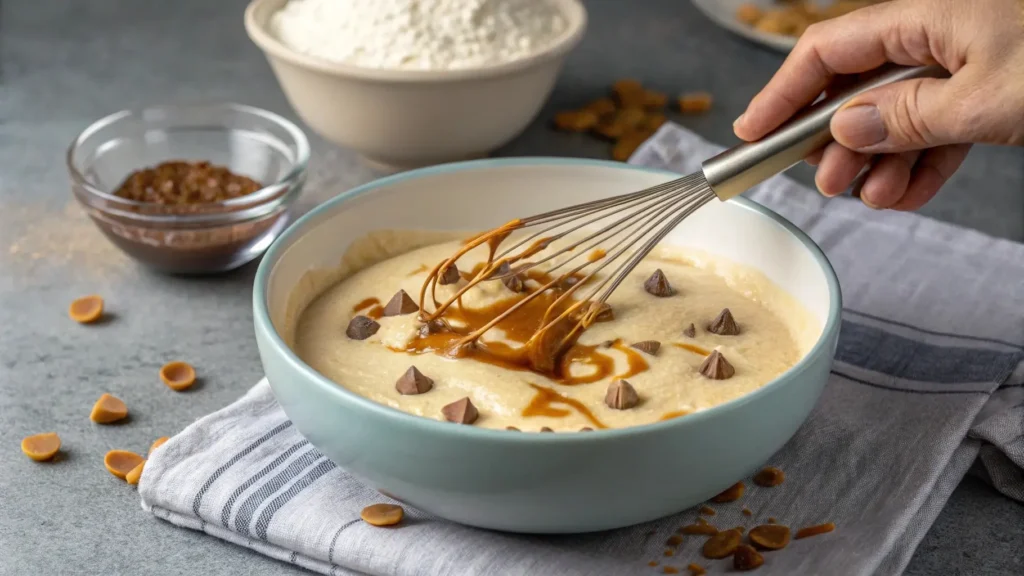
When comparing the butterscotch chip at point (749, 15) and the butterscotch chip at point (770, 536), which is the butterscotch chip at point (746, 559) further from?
the butterscotch chip at point (749, 15)

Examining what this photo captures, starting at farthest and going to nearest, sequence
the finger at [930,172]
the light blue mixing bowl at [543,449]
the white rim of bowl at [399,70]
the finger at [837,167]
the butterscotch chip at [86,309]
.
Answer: the white rim of bowl at [399,70]
the butterscotch chip at [86,309]
the finger at [930,172]
the finger at [837,167]
the light blue mixing bowl at [543,449]

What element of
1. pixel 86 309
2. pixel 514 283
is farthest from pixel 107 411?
pixel 514 283

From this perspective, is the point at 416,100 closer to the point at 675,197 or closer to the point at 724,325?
the point at 675,197

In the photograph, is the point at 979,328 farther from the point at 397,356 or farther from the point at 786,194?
the point at 397,356

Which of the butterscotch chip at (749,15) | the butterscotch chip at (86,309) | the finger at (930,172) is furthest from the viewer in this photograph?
the butterscotch chip at (749,15)

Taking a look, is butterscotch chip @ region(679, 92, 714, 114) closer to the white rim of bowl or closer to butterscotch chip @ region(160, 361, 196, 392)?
the white rim of bowl

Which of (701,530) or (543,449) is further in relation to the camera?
(701,530)

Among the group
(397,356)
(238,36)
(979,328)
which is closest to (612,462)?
(397,356)

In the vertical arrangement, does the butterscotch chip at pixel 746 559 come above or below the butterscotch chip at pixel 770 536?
above

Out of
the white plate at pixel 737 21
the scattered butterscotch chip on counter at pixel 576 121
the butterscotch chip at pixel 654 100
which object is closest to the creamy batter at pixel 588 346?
the scattered butterscotch chip on counter at pixel 576 121
